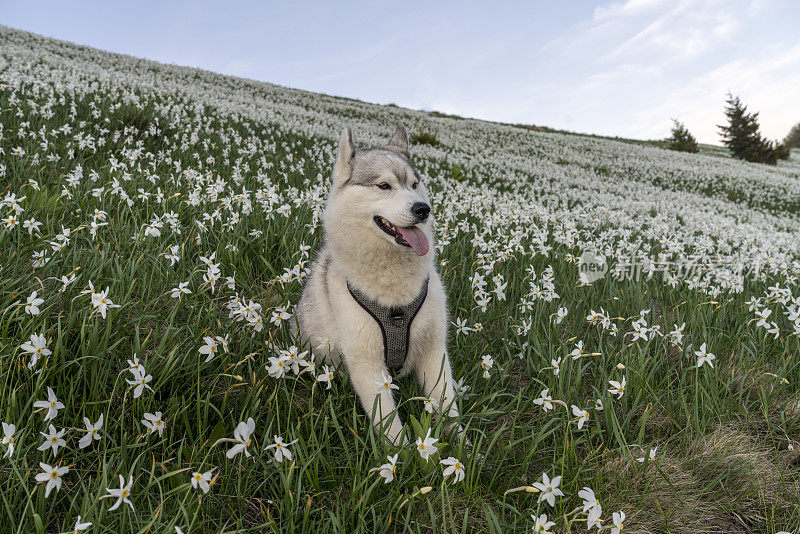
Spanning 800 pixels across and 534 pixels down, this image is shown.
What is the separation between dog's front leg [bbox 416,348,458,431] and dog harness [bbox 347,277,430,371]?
0.66ft

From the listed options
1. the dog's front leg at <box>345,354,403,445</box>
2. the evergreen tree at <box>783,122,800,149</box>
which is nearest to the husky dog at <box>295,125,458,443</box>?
the dog's front leg at <box>345,354,403,445</box>

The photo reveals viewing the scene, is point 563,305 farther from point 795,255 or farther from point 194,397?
point 795,255

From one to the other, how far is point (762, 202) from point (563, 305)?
811 inches

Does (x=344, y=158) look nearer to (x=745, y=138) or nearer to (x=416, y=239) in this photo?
(x=416, y=239)

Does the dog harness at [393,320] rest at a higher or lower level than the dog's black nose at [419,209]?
lower

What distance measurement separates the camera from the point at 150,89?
15.2 meters

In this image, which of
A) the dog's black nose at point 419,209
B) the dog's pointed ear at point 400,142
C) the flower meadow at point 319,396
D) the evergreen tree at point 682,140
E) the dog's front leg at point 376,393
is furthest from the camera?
the evergreen tree at point 682,140

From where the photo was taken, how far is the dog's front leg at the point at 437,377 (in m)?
2.95

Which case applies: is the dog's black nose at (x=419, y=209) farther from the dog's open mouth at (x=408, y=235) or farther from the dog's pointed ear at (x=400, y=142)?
the dog's pointed ear at (x=400, y=142)

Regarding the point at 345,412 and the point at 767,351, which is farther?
the point at 767,351

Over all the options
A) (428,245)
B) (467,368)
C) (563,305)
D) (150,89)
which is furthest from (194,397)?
(150,89)

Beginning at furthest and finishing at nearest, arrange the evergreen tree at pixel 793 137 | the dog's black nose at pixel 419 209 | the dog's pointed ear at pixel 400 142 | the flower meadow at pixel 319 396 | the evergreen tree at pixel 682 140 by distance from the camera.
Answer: the evergreen tree at pixel 793 137
the evergreen tree at pixel 682 140
the dog's pointed ear at pixel 400 142
the dog's black nose at pixel 419 209
the flower meadow at pixel 319 396

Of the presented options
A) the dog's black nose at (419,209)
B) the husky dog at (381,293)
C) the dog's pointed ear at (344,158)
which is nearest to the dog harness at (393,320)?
the husky dog at (381,293)

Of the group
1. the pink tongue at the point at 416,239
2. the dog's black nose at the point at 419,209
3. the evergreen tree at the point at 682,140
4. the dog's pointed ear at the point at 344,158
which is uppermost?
the evergreen tree at the point at 682,140
